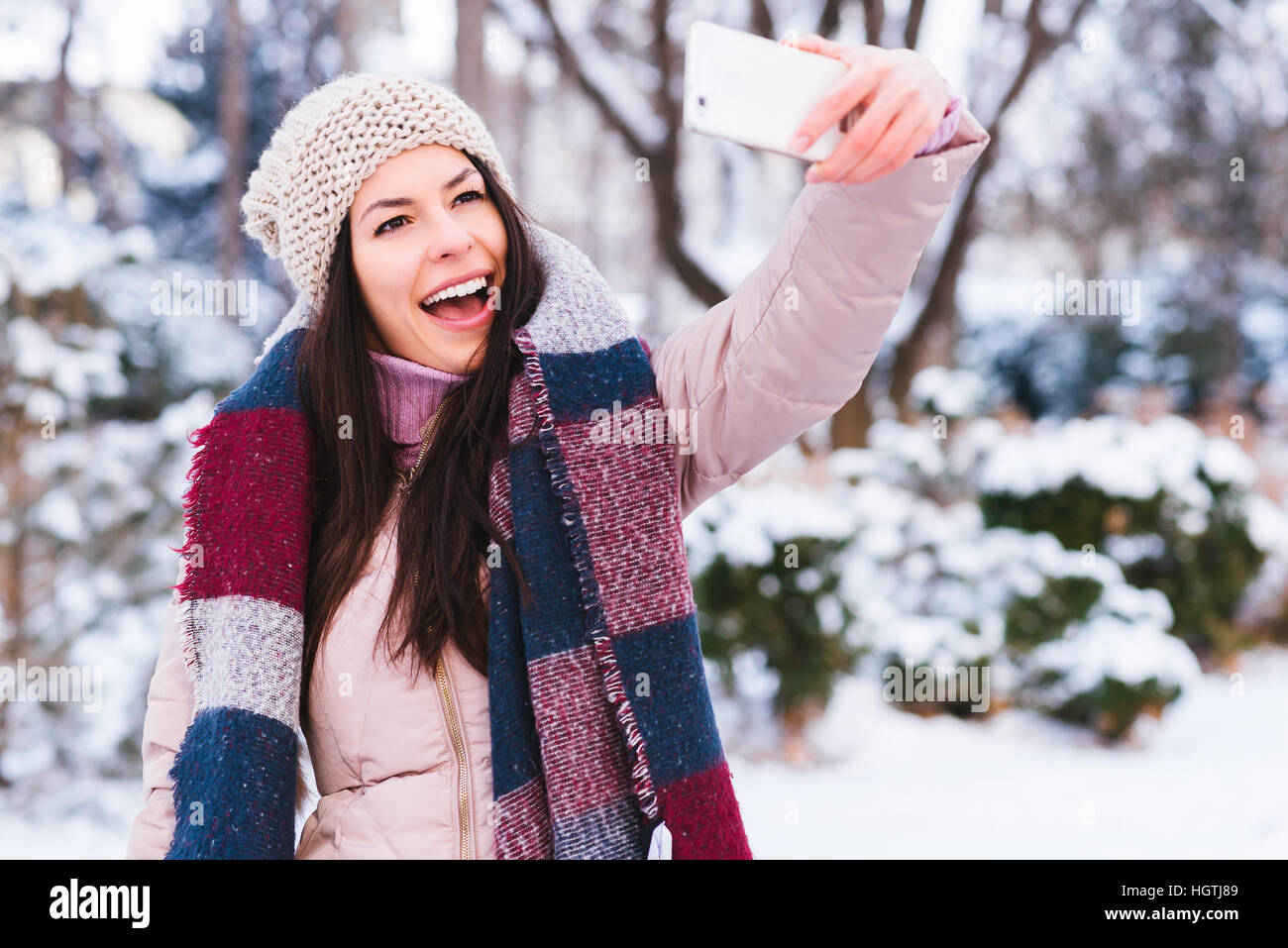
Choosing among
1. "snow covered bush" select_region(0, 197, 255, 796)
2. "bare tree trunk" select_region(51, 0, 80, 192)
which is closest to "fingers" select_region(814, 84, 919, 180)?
"snow covered bush" select_region(0, 197, 255, 796)

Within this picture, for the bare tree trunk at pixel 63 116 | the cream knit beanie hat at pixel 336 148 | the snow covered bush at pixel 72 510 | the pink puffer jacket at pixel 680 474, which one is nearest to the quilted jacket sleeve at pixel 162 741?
the pink puffer jacket at pixel 680 474

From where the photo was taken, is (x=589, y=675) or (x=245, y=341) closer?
(x=589, y=675)

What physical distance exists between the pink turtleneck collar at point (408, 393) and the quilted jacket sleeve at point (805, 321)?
0.34 meters

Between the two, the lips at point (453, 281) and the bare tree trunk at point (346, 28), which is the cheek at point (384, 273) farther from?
the bare tree trunk at point (346, 28)

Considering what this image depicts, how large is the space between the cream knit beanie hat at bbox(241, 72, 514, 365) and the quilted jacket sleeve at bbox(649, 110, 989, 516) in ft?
1.68

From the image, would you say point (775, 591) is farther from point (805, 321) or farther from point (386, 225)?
point (805, 321)

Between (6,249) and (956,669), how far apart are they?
4055 mm

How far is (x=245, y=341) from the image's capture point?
5395 millimetres

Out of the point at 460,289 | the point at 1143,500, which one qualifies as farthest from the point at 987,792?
the point at 460,289

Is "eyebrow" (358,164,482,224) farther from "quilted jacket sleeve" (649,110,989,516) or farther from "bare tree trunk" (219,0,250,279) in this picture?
"bare tree trunk" (219,0,250,279)

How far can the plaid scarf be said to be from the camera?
1.47 meters

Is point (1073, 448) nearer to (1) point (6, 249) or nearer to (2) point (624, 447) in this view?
(2) point (624, 447)

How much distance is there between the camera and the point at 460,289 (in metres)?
1.67

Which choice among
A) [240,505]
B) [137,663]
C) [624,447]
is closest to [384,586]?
[240,505]
